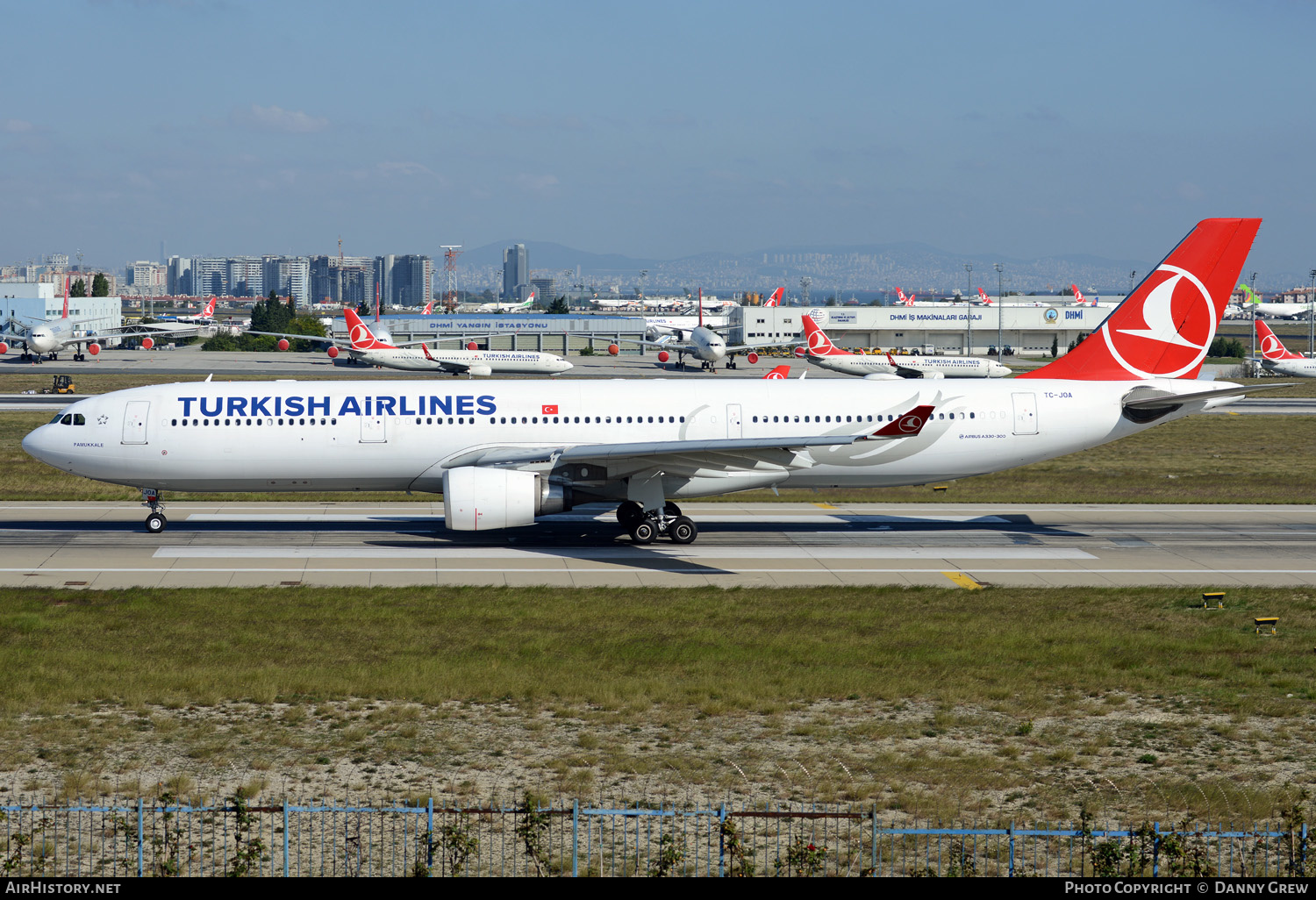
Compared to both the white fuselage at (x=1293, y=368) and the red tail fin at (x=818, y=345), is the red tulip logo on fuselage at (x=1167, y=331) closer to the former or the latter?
the red tail fin at (x=818, y=345)

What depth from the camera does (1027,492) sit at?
150ft

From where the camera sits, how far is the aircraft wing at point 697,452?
1235 inches

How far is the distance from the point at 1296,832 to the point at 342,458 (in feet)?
86.6

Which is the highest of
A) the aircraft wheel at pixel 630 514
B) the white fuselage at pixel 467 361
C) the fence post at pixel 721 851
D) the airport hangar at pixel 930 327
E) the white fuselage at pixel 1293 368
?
the airport hangar at pixel 930 327

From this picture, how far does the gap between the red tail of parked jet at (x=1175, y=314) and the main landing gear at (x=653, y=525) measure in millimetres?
12207

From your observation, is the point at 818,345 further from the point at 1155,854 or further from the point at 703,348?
the point at 1155,854

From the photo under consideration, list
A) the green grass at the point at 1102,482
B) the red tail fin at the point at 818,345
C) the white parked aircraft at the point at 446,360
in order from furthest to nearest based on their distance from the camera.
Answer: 1. the red tail fin at the point at 818,345
2. the white parked aircraft at the point at 446,360
3. the green grass at the point at 1102,482

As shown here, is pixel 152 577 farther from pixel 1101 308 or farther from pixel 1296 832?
pixel 1101 308

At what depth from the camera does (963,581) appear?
29500mm

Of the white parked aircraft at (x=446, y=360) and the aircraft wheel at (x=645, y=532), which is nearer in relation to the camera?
the aircraft wheel at (x=645, y=532)

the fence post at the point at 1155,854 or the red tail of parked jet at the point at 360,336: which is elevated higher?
the red tail of parked jet at the point at 360,336

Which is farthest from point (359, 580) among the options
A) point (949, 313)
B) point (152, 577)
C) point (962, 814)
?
point (949, 313)

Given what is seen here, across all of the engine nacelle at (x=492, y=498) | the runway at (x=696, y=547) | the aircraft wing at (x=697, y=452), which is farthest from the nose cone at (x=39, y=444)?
the engine nacelle at (x=492, y=498)

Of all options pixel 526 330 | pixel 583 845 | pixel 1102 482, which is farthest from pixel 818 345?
pixel 583 845
